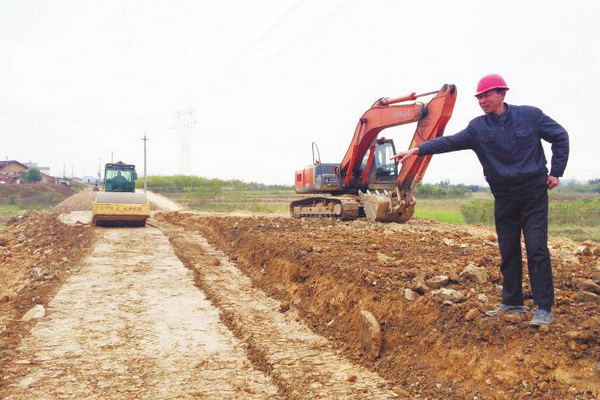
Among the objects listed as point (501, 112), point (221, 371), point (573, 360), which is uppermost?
point (501, 112)

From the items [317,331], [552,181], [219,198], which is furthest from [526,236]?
[219,198]

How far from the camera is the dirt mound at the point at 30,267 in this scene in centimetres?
632

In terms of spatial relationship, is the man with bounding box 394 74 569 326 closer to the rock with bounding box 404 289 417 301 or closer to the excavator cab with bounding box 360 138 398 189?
the rock with bounding box 404 289 417 301

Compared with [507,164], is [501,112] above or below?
above

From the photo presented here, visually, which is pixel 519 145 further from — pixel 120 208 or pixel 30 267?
pixel 120 208

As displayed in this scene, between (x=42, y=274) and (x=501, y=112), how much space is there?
8.71 meters

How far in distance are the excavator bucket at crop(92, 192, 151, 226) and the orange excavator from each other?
18.7 feet

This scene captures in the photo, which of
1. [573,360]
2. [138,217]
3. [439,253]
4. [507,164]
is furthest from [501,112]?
[138,217]

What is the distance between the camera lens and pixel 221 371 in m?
4.86

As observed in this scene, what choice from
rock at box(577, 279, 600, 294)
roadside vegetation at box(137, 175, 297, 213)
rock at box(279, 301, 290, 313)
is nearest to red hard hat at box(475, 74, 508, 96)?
rock at box(577, 279, 600, 294)

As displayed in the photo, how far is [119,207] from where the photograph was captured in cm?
1831

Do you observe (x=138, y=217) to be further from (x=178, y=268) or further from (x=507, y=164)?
(x=507, y=164)

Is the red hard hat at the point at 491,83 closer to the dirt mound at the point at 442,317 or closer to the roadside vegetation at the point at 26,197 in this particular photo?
the dirt mound at the point at 442,317

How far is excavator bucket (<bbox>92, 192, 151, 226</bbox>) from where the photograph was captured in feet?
59.7
